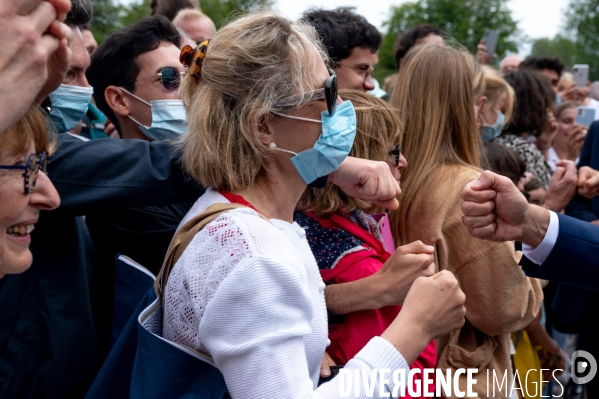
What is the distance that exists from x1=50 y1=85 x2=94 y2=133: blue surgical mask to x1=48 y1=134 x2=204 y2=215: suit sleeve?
38 centimetres

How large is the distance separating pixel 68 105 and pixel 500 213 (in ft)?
6.05

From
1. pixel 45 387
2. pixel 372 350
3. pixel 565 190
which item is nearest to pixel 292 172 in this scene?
pixel 372 350

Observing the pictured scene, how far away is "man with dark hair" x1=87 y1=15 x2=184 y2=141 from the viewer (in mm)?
3340

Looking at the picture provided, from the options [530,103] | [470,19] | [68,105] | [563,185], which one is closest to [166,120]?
[68,105]

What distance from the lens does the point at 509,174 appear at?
4.55 metres

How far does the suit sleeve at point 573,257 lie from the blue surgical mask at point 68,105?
200cm

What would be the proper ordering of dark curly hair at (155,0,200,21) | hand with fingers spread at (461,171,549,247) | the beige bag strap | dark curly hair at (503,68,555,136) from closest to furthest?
the beige bag strap → hand with fingers spread at (461,171,549,247) → dark curly hair at (503,68,555,136) → dark curly hair at (155,0,200,21)

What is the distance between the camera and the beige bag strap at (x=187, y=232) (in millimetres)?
1991

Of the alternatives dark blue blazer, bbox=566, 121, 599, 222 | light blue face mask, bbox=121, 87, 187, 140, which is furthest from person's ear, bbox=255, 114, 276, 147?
dark blue blazer, bbox=566, 121, 599, 222

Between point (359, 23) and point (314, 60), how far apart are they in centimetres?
209

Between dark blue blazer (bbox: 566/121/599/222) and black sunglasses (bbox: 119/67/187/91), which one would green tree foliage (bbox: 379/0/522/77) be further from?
black sunglasses (bbox: 119/67/187/91)

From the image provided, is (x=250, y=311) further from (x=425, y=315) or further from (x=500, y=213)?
(x=500, y=213)

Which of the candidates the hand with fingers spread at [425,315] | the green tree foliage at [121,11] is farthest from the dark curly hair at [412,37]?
the green tree foliage at [121,11]

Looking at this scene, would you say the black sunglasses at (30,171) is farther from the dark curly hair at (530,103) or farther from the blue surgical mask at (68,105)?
the dark curly hair at (530,103)
